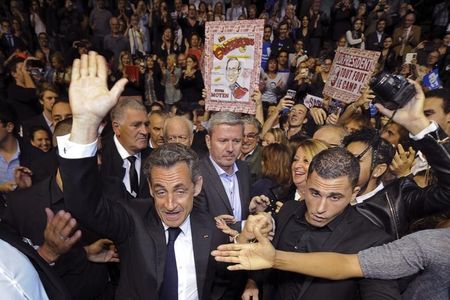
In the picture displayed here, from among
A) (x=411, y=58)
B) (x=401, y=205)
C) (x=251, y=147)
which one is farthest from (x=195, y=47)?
(x=401, y=205)

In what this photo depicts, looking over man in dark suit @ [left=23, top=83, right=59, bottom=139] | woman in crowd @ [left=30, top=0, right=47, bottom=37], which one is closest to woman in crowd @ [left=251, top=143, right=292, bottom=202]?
man in dark suit @ [left=23, top=83, right=59, bottom=139]

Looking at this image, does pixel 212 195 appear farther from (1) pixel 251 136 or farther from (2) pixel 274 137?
(2) pixel 274 137

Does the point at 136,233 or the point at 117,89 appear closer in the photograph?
the point at 117,89

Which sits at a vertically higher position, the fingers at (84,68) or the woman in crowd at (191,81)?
the fingers at (84,68)

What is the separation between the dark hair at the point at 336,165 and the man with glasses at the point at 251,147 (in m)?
2.45

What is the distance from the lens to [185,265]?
96.1 inches

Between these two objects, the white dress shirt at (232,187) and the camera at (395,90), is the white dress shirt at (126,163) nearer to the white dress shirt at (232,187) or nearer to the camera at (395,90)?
the white dress shirt at (232,187)

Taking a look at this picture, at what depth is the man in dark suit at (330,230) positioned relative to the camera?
2.17 m

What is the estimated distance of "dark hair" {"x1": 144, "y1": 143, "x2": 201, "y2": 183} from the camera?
2.38 metres

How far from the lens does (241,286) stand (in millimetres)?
2936

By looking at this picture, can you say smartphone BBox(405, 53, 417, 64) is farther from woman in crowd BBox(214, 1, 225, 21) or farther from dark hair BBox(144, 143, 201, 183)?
dark hair BBox(144, 143, 201, 183)

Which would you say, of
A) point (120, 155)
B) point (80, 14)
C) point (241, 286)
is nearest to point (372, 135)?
point (241, 286)

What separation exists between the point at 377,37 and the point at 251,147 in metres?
6.96

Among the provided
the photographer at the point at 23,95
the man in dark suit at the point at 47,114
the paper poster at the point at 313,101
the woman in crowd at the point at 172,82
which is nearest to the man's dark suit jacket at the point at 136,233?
the man in dark suit at the point at 47,114
